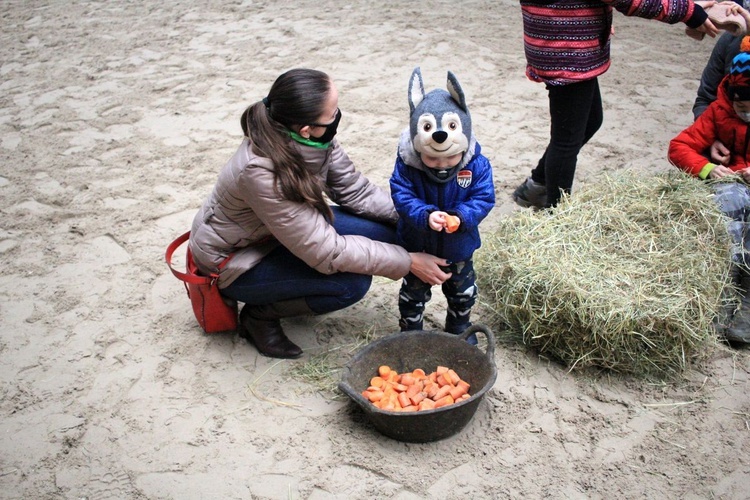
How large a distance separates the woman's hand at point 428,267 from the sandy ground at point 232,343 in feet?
1.69

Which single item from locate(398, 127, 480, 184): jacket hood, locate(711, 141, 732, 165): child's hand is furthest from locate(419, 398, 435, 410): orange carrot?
locate(711, 141, 732, 165): child's hand

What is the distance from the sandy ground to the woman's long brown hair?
835 millimetres

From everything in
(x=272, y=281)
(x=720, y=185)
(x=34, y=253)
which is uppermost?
(x=720, y=185)

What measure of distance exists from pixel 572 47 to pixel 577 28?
3.3 inches

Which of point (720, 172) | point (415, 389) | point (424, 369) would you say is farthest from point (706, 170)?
point (415, 389)

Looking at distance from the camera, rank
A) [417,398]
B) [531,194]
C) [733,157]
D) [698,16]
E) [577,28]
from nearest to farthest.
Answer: [417,398] < [698,16] < [577,28] < [733,157] < [531,194]

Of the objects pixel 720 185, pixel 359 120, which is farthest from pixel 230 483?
pixel 359 120

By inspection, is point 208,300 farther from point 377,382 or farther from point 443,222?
point 443,222

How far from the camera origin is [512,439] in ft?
8.66

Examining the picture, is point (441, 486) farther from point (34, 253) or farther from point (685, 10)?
point (34, 253)

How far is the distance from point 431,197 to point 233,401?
1103 millimetres

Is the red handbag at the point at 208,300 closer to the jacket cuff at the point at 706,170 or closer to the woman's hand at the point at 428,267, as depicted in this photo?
the woman's hand at the point at 428,267

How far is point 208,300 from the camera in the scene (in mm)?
2963

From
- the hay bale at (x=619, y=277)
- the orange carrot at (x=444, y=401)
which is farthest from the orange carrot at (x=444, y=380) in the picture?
the hay bale at (x=619, y=277)
